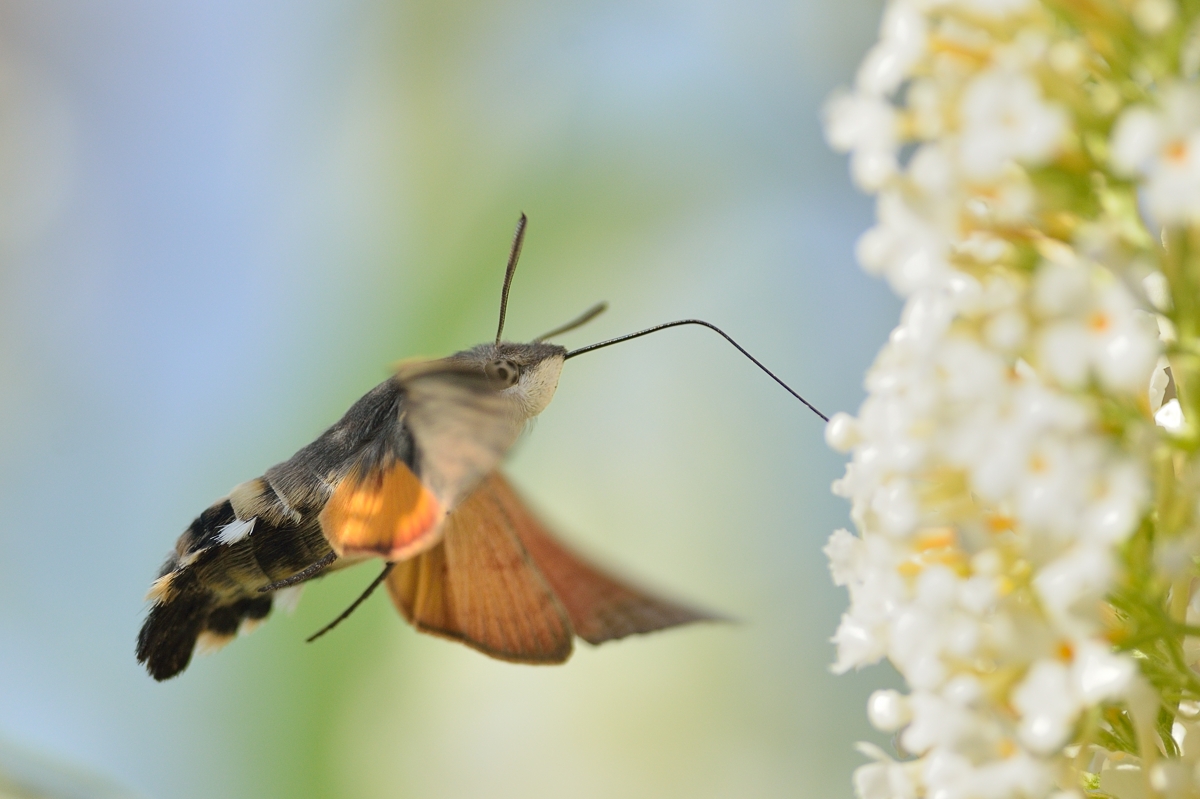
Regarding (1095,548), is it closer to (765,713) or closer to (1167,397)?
(1167,397)

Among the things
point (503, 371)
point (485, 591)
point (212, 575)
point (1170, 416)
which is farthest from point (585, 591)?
point (1170, 416)

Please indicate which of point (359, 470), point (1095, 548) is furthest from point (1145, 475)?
point (359, 470)

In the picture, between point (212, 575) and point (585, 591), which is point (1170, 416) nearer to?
point (585, 591)

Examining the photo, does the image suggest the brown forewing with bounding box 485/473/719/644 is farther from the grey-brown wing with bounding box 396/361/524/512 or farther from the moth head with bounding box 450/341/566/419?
the grey-brown wing with bounding box 396/361/524/512

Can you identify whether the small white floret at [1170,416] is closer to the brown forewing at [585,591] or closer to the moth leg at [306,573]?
the brown forewing at [585,591]

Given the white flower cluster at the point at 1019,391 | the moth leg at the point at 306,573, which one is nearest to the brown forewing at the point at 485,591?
the moth leg at the point at 306,573
